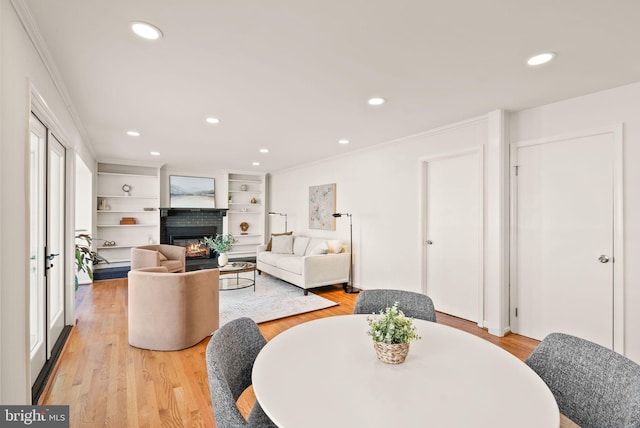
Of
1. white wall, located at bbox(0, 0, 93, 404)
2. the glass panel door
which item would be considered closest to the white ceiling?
white wall, located at bbox(0, 0, 93, 404)

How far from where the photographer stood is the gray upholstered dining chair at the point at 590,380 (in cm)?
96

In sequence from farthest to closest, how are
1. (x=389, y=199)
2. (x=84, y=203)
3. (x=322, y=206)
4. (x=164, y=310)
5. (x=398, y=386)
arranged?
1. (x=322, y=206)
2. (x=84, y=203)
3. (x=389, y=199)
4. (x=164, y=310)
5. (x=398, y=386)

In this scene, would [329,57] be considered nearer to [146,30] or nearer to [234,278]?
[146,30]

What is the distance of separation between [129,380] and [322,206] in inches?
164

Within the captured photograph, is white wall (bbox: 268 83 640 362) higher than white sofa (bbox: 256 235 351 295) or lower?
higher

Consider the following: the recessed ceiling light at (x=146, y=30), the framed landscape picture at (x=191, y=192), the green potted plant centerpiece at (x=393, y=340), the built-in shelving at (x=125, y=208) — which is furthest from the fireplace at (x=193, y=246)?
the green potted plant centerpiece at (x=393, y=340)

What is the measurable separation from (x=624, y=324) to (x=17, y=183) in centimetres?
444

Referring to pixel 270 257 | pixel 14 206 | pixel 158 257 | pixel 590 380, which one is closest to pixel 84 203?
pixel 158 257

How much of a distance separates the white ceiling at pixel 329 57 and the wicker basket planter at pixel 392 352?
65.5 inches

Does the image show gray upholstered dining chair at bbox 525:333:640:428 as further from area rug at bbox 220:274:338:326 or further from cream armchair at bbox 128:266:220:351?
area rug at bbox 220:274:338:326

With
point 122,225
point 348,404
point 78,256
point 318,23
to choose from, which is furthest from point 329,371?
point 122,225

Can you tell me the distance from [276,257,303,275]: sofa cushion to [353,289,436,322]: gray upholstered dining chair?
9.55 feet

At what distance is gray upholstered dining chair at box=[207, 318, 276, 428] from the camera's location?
91cm

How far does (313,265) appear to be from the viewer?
15.6 feet
